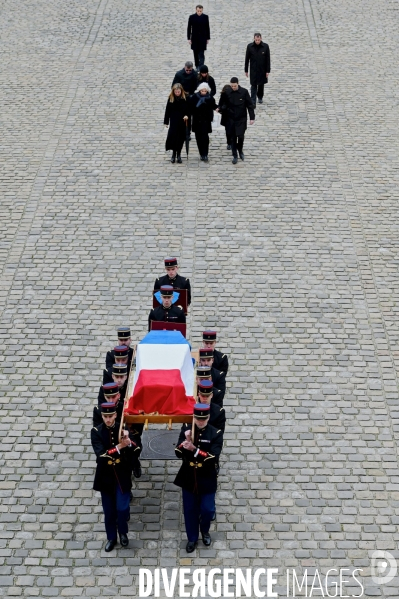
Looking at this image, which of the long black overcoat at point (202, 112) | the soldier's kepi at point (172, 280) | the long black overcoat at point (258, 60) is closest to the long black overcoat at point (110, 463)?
the soldier's kepi at point (172, 280)

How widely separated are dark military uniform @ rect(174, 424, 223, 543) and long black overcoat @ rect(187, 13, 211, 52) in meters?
12.8

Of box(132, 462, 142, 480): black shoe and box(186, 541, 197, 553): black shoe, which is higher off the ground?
box(132, 462, 142, 480): black shoe

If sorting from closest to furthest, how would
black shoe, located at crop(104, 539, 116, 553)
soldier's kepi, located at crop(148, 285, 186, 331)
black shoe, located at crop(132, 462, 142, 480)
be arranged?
black shoe, located at crop(104, 539, 116, 553) → black shoe, located at crop(132, 462, 142, 480) → soldier's kepi, located at crop(148, 285, 186, 331)

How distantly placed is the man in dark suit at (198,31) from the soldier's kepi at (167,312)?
1019cm

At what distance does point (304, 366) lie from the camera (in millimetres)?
11227

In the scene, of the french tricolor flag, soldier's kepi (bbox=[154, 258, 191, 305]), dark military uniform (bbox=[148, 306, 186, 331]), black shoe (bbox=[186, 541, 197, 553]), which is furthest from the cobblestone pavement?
the french tricolor flag

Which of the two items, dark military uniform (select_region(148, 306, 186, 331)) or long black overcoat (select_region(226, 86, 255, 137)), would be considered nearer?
dark military uniform (select_region(148, 306, 186, 331))

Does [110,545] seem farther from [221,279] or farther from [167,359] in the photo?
[221,279]

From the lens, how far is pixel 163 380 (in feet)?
29.3

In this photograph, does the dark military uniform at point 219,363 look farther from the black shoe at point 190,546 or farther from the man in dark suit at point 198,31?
the man in dark suit at point 198,31

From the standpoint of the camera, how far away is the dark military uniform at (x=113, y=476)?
8.26m

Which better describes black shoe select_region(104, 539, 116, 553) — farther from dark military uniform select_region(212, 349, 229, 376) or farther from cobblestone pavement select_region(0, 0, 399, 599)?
dark military uniform select_region(212, 349, 229, 376)

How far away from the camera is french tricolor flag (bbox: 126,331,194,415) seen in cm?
884

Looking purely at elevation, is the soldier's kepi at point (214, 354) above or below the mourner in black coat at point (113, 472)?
above
